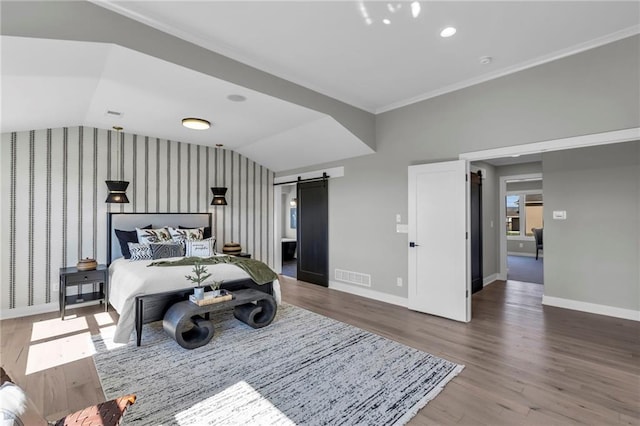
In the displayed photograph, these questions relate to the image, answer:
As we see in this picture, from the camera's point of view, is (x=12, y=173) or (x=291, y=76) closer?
(x=291, y=76)

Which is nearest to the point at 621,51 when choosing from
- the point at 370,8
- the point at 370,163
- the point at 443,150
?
the point at 443,150

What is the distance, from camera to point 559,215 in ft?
15.2

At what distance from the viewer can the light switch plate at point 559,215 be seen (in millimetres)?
4582

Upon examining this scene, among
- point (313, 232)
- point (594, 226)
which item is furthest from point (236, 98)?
point (594, 226)

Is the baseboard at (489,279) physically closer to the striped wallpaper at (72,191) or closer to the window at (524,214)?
the window at (524,214)

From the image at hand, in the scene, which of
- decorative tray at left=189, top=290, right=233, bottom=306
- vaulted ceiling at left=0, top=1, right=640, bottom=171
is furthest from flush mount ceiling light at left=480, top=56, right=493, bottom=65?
decorative tray at left=189, top=290, right=233, bottom=306

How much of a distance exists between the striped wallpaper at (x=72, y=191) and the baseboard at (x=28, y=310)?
3 cm

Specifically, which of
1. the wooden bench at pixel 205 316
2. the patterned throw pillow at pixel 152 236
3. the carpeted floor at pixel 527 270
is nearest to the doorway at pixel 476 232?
the carpeted floor at pixel 527 270

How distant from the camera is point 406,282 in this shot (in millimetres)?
4598

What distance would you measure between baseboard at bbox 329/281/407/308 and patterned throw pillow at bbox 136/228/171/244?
9.88 ft

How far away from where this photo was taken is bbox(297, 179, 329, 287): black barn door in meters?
5.84

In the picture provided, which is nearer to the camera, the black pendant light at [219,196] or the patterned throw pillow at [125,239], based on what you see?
the patterned throw pillow at [125,239]

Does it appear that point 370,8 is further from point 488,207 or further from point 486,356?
point 488,207

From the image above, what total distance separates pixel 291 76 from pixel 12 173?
3997 millimetres
